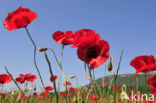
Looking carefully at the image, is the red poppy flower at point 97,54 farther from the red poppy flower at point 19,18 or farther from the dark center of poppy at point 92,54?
the red poppy flower at point 19,18

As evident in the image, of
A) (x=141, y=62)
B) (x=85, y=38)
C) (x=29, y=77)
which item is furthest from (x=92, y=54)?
(x=29, y=77)

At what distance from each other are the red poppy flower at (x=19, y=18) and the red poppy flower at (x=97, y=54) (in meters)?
0.38

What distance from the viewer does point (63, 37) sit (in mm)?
1017

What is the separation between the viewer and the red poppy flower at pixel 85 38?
2.97 feet

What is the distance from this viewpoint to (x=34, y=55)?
1.00 m

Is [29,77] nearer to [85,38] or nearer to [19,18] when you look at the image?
[19,18]

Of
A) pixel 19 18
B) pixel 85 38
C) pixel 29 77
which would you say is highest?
pixel 19 18

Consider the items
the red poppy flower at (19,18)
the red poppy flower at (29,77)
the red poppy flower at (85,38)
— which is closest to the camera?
the red poppy flower at (85,38)

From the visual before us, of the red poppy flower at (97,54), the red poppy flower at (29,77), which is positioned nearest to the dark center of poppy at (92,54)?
the red poppy flower at (97,54)

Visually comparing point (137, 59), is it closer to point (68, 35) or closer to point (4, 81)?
point (68, 35)

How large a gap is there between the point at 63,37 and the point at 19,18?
0.33m

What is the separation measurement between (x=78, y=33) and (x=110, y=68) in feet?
0.85

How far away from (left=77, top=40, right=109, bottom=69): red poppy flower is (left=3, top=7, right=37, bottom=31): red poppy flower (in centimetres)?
38

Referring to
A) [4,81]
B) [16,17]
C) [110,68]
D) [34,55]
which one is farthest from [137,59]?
[4,81]
